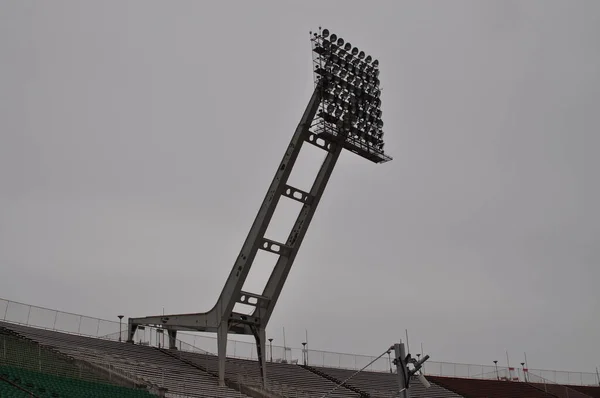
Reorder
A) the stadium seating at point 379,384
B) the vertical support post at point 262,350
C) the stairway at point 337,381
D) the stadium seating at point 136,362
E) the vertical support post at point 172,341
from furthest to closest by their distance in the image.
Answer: the stadium seating at point 379,384, the stairway at point 337,381, the vertical support post at point 172,341, the vertical support post at point 262,350, the stadium seating at point 136,362

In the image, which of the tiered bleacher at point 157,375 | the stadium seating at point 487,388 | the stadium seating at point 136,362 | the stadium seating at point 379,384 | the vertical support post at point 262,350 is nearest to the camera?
the tiered bleacher at point 157,375

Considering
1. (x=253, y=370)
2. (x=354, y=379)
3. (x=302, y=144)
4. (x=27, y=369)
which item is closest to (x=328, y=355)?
(x=354, y=379)

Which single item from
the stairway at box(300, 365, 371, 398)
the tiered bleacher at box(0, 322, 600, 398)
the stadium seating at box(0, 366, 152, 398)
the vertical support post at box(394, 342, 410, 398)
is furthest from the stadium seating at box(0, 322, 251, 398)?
the vertical support post at box(394, 342, 410, 398)

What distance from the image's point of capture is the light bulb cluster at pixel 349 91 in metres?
32.7

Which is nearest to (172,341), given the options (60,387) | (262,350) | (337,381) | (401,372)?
(262,350)

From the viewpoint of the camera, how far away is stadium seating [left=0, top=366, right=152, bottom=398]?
2259 centimetres

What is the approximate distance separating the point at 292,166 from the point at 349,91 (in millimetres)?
4751

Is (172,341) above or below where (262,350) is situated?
above

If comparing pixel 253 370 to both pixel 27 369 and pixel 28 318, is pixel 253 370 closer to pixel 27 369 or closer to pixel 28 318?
pixel 28 318

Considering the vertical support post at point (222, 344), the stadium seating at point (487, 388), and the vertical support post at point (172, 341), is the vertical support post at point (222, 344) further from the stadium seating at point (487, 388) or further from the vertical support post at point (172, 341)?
the stadium seating at point (487, 388)

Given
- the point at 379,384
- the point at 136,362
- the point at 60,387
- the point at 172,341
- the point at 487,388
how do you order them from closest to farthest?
the point at 60,387
the point at 136,362
the point at 172,341
the point at 379,384
the point at 487,388

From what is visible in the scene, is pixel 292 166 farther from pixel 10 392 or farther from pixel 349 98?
pixel 10 392

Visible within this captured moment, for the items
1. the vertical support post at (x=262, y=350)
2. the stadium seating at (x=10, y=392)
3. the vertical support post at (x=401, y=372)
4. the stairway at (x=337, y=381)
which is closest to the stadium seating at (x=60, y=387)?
the stadium seating at (x=10, y=392)

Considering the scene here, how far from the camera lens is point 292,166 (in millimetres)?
32125
